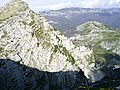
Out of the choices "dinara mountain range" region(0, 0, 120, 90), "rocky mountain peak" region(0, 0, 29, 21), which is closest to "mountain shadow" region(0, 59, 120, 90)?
"dinara mountain range" region(0, 0, 120, 90)

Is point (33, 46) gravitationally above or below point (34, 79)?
above

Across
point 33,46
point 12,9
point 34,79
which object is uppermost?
point 12,9

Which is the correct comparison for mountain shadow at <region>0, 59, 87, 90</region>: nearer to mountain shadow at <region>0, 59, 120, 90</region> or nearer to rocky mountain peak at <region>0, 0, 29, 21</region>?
mountain shadow at <region>0, 59, 120, 90</region>

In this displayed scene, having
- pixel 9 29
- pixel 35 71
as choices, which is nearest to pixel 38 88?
pixel 35 71

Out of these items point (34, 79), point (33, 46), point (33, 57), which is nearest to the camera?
point (34, 79)

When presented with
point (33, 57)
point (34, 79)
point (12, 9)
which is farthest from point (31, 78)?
point (12, 9)

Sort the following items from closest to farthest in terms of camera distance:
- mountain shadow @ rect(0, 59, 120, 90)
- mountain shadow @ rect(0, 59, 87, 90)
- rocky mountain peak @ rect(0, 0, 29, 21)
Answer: mountain shadow @ rect(0, 59, 120, 90)
mountain shadow @ rect(0, 59, 87, 90)
rocky mountain peak @ rect(0, 0, 29, 21)

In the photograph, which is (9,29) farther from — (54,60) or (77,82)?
(77,82)

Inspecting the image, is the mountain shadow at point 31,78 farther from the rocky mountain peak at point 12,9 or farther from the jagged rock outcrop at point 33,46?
the rocky mountain peak at point 12,9

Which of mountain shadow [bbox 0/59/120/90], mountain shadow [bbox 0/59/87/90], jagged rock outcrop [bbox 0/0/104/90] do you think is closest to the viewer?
mountain shadow [bbox 0/59/120/90]

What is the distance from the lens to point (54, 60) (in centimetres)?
14075

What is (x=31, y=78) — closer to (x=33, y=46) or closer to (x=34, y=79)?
(x=34, y=79)

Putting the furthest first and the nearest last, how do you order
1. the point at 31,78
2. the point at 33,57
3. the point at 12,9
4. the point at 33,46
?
the point at 12,9 → the point at 33,46 → the point at 33,57 → the point at 31,78

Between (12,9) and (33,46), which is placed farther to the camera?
(12,9)
